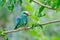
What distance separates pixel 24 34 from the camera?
6.37 metres

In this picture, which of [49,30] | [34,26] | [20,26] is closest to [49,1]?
[34,26]

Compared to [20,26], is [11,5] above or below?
above

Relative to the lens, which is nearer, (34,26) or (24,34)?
(34,26)

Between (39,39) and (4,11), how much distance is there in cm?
221

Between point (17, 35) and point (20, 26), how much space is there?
3610 mm

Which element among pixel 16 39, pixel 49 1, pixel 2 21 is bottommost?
pixel 16 39

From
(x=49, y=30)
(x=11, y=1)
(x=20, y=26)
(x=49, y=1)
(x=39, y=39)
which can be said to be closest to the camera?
(x=11, y=1)

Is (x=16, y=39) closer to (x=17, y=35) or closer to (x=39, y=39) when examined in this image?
(x=17, y=35)

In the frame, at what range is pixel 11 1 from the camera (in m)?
2.12

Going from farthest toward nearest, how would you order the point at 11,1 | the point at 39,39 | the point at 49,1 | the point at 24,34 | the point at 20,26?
1. the point at 24,34
2. the point at 39,39
3. the point at 20,26
4. the point at 49,1
5. the point at 11,1

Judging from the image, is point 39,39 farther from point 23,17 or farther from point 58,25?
point 58,25

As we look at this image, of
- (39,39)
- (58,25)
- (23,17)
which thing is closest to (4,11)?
(58,25)

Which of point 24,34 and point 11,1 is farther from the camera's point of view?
point 24,34

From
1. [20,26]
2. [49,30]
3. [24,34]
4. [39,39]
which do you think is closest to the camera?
[20,26]
